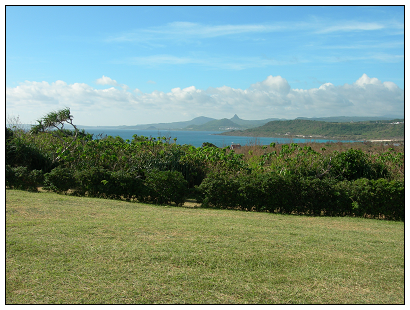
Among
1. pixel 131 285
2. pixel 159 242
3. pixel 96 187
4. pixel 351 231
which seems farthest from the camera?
pixel 96 187

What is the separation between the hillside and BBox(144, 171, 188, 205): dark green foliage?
16.2m

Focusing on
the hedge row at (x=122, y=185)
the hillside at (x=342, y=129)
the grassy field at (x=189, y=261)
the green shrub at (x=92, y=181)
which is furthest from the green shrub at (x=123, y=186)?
the hillside at (x=342, y=129)

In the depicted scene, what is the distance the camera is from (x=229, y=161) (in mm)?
10891

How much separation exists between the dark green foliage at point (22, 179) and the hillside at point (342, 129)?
1794 cm

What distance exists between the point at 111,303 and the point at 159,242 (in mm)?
1685

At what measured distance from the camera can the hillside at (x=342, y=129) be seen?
29.1 meters

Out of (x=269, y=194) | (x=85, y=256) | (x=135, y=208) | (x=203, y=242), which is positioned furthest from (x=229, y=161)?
(x=85, y=256)

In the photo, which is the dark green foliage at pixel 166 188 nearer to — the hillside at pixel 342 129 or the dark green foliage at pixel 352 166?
the dark green foliage at pixel 352 166

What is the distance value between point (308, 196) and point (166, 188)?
3.75 meters

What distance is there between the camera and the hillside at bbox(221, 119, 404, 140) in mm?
29072

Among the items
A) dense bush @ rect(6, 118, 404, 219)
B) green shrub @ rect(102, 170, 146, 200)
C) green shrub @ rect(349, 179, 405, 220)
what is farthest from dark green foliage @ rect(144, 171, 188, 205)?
green shrub @ rect(349, 179, 405, 220)

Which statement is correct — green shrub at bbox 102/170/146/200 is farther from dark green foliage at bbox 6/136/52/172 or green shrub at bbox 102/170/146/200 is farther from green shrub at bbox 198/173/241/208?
dark green foliage at bbox 6/136/52/172

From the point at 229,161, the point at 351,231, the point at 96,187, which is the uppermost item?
the point at 229,161
